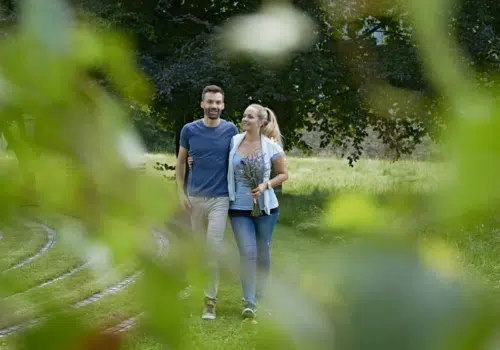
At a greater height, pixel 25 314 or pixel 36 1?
pixel 36 1

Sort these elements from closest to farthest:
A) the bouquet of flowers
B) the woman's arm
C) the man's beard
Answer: the woman's arm → the bouquet of flowers → the man's beard

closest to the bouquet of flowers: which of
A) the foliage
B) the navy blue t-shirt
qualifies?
the navy blue t-shirt

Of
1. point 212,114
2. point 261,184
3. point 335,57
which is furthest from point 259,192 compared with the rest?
point 335,57

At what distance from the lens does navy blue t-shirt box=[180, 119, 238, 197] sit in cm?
268

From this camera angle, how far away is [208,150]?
2756 millimetres

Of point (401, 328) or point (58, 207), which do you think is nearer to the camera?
point (401, 328)

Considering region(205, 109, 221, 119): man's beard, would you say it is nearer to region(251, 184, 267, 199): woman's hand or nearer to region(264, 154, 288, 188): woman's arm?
region(264, 154, 288, 188): woman's arm

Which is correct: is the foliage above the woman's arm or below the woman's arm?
above

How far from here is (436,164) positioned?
0.60 feet

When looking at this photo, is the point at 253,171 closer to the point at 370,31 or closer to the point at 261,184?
the point at 261,184

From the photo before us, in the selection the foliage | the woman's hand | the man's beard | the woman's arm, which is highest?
the foliage

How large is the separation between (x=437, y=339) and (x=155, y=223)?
13 cm

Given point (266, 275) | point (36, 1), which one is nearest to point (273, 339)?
point (266, 275)

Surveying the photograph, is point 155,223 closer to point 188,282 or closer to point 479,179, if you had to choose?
point 188,282
